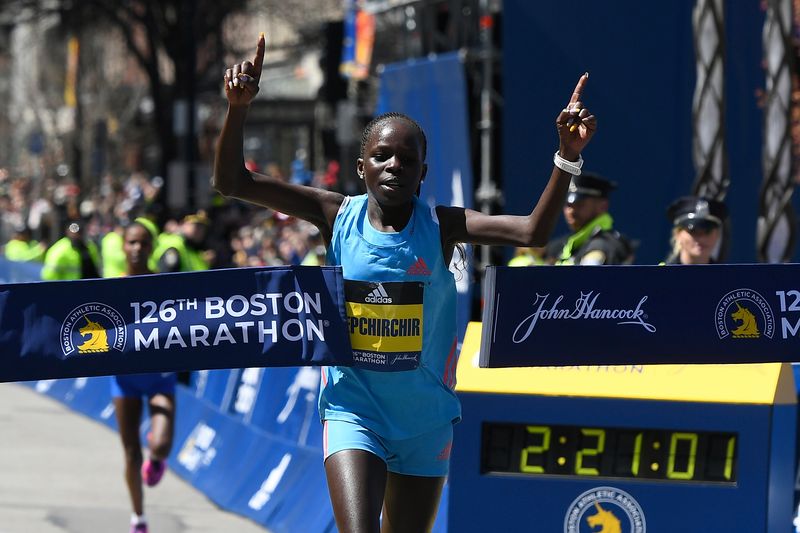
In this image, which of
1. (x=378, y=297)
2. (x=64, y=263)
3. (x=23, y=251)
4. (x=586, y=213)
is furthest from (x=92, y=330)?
(x=23, y=251)

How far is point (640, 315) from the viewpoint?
5.50 m

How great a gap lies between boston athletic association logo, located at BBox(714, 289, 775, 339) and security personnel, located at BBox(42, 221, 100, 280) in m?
10.9

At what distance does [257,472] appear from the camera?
9891 millimetres

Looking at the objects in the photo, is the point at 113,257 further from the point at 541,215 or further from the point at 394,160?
the point at 541,215

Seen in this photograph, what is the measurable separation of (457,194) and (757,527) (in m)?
8.47

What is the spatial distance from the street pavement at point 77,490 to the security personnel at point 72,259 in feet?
5.81

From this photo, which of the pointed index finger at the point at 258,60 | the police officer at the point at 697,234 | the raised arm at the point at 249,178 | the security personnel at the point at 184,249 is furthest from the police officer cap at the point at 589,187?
the security personnel at the point at 184,249

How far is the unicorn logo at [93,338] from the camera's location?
17.5 feet

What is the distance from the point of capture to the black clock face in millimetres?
6043

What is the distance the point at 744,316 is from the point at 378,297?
1.41 meters

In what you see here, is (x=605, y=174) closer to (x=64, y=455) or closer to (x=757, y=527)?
(x=64, y=455)

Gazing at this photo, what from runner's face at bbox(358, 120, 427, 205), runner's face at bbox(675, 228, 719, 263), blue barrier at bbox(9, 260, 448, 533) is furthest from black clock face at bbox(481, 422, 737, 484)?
blue barrier at bbox(9, 260, 448, 533)

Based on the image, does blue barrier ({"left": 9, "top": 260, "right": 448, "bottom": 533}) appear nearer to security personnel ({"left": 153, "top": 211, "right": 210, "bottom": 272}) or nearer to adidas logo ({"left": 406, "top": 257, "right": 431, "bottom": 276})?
security personnel ({"left": 153, "top": 211, "right": 210, "bottom": 272})

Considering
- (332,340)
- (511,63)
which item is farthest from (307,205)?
(511,63)
